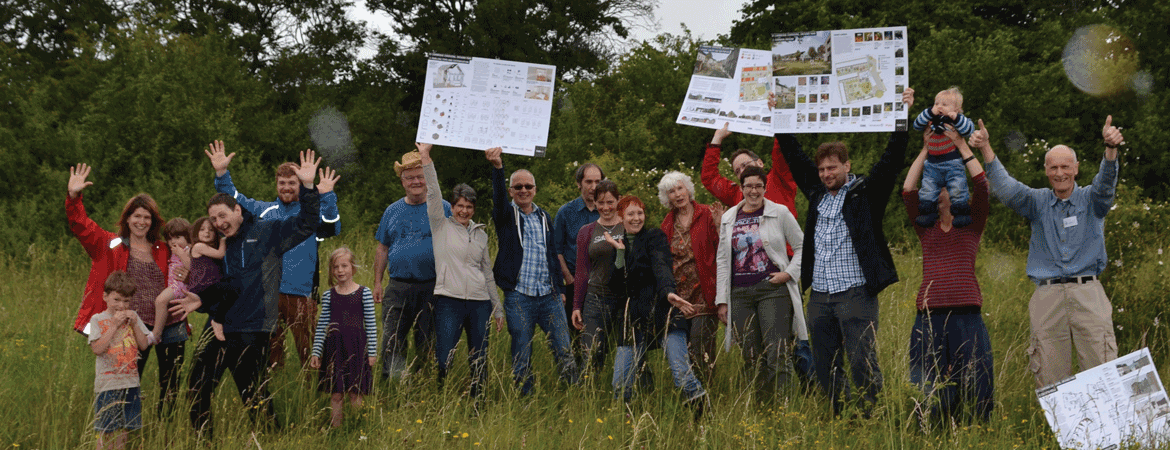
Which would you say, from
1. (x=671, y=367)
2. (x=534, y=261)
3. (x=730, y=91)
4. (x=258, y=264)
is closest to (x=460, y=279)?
(x=534, y=261)

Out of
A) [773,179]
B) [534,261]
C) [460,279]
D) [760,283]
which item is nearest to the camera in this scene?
[760,283]

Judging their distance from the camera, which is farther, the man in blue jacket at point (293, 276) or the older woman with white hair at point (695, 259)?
the man in blue jacket at point (293, 276)

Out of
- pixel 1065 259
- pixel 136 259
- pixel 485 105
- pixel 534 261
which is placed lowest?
pixel 136 259

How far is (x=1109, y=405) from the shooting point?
4406mm

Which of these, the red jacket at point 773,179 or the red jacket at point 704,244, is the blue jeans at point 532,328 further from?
the red jacket at point 773,179

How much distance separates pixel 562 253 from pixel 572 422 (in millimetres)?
1875

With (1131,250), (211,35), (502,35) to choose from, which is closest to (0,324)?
(1131,250)

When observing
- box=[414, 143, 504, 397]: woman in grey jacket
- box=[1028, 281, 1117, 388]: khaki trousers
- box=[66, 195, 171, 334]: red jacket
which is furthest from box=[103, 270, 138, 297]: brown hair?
box=[1028, 281, 1117, 388]: khaki trousers

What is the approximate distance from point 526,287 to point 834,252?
222 cm

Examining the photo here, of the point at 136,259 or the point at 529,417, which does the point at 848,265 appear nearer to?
the point at 529,417

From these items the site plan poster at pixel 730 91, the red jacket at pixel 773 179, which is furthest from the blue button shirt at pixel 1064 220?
the site plan poster at pixel 730 91

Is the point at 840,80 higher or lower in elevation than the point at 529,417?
higher

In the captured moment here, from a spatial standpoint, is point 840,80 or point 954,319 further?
point 840,80

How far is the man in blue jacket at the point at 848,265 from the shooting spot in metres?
4.89
